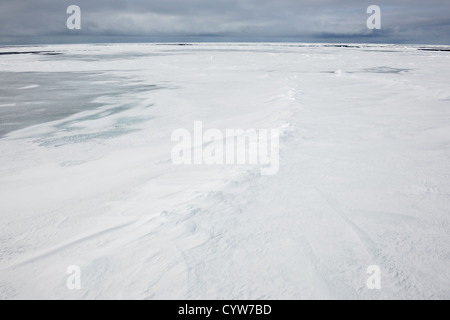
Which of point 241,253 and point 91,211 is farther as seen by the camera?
point 91,211

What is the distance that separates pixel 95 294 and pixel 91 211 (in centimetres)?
115

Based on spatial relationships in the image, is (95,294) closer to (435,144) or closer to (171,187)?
(171,187)

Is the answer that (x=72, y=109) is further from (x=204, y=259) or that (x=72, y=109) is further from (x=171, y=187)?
(x=204, y=259)

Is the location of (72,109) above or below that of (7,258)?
above

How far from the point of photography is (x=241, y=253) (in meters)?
2.01

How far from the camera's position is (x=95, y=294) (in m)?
1.75

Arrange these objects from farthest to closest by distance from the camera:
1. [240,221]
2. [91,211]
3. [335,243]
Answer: [91,211], [240,221], [335,243]

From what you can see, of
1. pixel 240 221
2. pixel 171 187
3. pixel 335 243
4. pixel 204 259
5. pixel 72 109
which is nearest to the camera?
pixel 204 259

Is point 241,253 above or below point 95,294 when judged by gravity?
above
